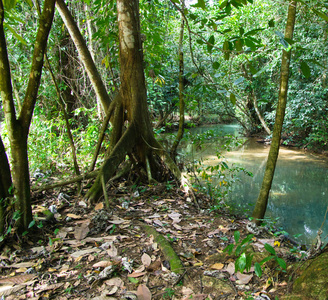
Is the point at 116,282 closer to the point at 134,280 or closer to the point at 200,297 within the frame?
the point at 134,280

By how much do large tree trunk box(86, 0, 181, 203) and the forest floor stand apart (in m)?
1.02

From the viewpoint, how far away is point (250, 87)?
1338 centimetres

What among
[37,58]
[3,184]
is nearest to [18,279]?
[3,184]

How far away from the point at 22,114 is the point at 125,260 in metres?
1.43

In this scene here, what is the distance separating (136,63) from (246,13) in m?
8.80

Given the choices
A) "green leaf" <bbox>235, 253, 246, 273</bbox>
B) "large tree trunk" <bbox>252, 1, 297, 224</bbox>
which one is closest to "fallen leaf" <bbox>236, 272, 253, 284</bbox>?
"green leaf" <bbox>235, 253, 246, 273</bbox>

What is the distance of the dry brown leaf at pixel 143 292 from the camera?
160 centimetres

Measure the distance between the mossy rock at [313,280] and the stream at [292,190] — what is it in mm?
1274

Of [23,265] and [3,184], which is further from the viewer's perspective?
[3,184]

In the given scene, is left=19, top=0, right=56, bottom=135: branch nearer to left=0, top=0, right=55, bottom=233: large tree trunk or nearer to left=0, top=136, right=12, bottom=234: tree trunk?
left=0, top=0, right=55, bottom=233: large tree trunk

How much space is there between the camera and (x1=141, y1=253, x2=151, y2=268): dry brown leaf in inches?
76.6

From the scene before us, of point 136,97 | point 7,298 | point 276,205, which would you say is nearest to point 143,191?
point 136,97

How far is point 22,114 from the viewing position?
6.84 ft

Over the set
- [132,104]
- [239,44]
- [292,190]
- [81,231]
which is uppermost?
[239,44]
